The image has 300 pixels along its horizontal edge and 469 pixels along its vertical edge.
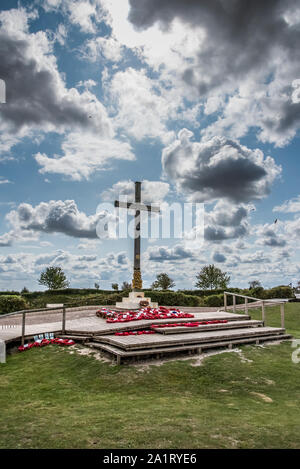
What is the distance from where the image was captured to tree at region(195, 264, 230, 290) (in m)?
46.4

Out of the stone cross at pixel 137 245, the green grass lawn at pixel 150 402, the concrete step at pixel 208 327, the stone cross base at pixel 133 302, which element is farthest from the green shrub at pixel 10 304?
the concrete step at pixel 208 327

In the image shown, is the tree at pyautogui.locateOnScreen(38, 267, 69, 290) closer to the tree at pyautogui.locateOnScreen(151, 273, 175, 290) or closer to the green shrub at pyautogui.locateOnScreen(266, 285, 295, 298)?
the tree at pyautogui.locateOnScreen(151, 273, 175, 290)

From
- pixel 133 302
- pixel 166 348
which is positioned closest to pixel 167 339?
pixel 166 348

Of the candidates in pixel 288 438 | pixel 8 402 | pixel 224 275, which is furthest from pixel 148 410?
pixel 224 275

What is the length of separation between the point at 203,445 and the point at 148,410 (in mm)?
1557

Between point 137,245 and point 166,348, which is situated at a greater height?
point 137,245

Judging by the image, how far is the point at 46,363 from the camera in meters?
8.52

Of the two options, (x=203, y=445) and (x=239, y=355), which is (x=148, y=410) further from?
(x=239, y=355)

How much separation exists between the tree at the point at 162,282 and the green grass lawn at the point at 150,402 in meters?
35.2

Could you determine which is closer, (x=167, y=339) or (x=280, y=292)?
(x=167, y=339)

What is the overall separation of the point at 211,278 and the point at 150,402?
41767 millimetres

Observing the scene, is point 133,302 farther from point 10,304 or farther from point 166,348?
point 166,348

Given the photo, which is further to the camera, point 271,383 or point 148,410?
point 271,383

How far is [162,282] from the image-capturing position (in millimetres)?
45062
